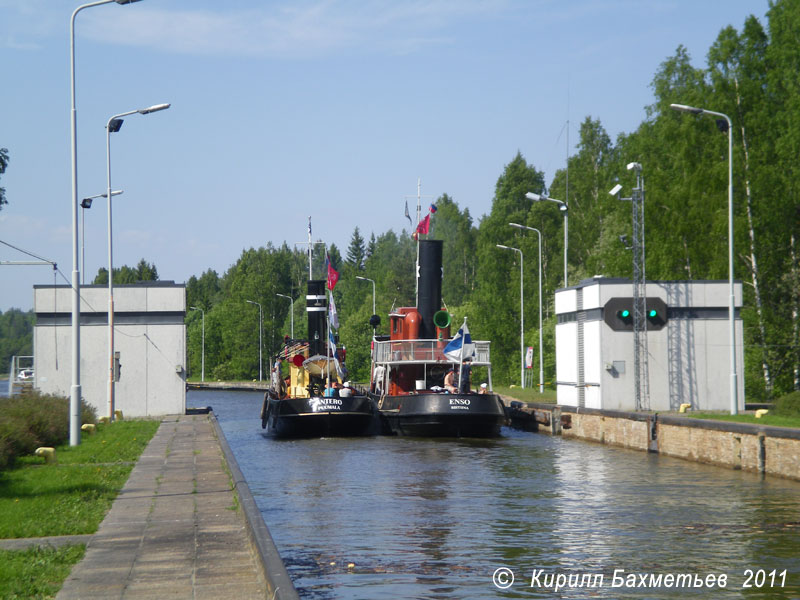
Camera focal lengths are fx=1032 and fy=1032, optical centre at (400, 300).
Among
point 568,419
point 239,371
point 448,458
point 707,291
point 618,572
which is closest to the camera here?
point 618,572

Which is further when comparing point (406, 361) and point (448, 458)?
point (406, 361)

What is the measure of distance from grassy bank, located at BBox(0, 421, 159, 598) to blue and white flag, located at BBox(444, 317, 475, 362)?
10.9 meters

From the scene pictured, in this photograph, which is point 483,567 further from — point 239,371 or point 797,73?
point 239,371

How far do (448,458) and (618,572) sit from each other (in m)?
15.9

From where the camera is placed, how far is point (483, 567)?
13.0 m

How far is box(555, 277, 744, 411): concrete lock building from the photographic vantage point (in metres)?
39.7

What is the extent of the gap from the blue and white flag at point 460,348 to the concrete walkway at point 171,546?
14461 millimetres

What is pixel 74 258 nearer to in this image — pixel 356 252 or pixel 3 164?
pixel 3 164

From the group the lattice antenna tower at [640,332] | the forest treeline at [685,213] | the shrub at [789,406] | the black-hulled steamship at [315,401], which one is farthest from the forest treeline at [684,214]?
→ the black-hulled steamship at [315,401]

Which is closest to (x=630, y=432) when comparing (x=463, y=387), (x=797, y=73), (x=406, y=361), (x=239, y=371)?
(x=463, y=387)

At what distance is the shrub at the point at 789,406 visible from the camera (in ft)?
104

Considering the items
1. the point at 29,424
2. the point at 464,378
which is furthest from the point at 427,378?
the point at 29,424

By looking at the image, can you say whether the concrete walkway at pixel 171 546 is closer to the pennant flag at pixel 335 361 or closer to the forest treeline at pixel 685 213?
the pennant flag at pixel 335 361

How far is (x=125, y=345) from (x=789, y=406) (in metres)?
28.1
